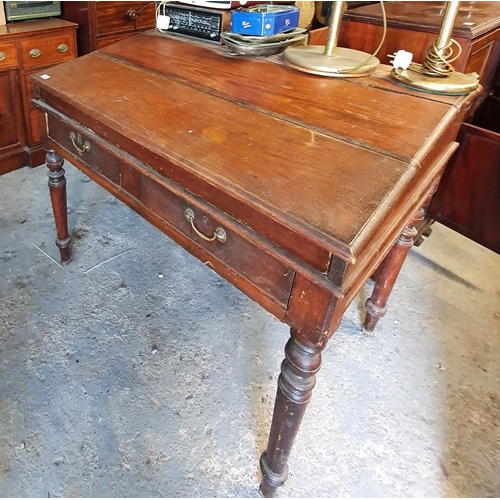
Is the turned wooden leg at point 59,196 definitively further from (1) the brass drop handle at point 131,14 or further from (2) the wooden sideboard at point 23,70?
(1) the brass drop handle at point 131,14

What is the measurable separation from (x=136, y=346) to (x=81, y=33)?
1598 mm

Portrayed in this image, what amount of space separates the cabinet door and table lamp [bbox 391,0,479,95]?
5.56ft

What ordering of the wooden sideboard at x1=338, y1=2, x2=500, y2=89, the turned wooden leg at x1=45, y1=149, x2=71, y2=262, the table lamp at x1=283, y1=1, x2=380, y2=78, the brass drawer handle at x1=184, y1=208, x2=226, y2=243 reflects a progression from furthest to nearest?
the wooden sideboard at x1=338, y1=2, x2=500, y2=89 → the turned wooden leg at x1=45, y1=149, x2=71, y2=262 → the table lamp at x1=283, y1=1, x2=380, y2=78 → the brass drawer handle at x1=184, y1=208, x2=226, y2=243

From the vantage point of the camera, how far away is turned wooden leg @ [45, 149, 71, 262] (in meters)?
1.38

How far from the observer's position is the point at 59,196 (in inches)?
57.6

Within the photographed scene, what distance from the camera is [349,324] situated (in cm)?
154

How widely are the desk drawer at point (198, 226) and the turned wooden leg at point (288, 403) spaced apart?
8cm

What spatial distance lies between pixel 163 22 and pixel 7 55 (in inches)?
34.6

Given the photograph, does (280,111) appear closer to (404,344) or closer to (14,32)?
(404,344)

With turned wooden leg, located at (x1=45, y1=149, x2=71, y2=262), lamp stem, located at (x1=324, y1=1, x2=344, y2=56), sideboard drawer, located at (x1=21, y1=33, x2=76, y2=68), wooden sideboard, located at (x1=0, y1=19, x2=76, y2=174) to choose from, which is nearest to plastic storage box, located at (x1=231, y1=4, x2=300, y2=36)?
lamp stem, located at (x1=324, y1=1, x2=344, y2=56)

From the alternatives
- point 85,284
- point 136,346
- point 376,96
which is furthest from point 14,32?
point 376,96

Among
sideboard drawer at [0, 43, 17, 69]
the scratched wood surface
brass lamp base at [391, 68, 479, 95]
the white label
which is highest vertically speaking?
brass lamp base at [391, 68, 479, 95]

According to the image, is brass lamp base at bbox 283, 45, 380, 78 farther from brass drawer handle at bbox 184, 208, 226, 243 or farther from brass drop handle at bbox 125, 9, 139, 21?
brass drop handle at bbox 125, 9, 139, 21

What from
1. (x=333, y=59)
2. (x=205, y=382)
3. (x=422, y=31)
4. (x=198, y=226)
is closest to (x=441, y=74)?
(x=333, y=59)
